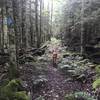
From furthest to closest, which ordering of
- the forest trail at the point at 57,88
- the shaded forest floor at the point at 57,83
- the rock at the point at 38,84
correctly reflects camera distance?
the rock at the point at 38,84 → the shaded forest floor at the point at 57,83 → the forest trail at the point at 57,88

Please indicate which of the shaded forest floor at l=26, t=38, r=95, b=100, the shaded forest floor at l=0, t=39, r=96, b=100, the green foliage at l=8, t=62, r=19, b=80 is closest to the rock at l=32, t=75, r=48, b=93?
the shaded forest floor at l=0, t=39, r=96, b=100

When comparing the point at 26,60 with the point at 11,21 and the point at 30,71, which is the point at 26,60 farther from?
the point at 11,21

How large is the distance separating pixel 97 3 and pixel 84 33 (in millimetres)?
3462

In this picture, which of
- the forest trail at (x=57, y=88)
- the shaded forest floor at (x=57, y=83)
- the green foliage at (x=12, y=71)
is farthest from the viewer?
the green foliage at (x=12, y=71)


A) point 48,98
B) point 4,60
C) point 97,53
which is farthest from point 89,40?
point 48,98

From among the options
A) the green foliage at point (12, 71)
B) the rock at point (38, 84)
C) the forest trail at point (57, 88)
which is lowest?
the forest trail at point (57, 88)

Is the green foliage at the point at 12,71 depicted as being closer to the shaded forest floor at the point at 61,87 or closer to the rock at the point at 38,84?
the rock at the point at 38,84

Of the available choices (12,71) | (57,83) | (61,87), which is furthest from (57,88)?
(12,71)

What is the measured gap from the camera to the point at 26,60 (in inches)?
572

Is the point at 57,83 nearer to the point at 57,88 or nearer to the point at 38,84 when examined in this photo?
the point at 57,88

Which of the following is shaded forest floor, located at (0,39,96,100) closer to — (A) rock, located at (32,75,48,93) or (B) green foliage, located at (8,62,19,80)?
(A) rock, located at (32,75,48,93)

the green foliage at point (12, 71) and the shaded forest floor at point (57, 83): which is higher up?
the green foliage at point (12, 71)

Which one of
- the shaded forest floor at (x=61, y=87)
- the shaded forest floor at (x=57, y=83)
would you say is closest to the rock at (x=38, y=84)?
the shaded forest floor at (x=57, y=83)

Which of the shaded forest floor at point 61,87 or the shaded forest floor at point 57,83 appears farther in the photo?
the shaded forest floor at point 57,83
